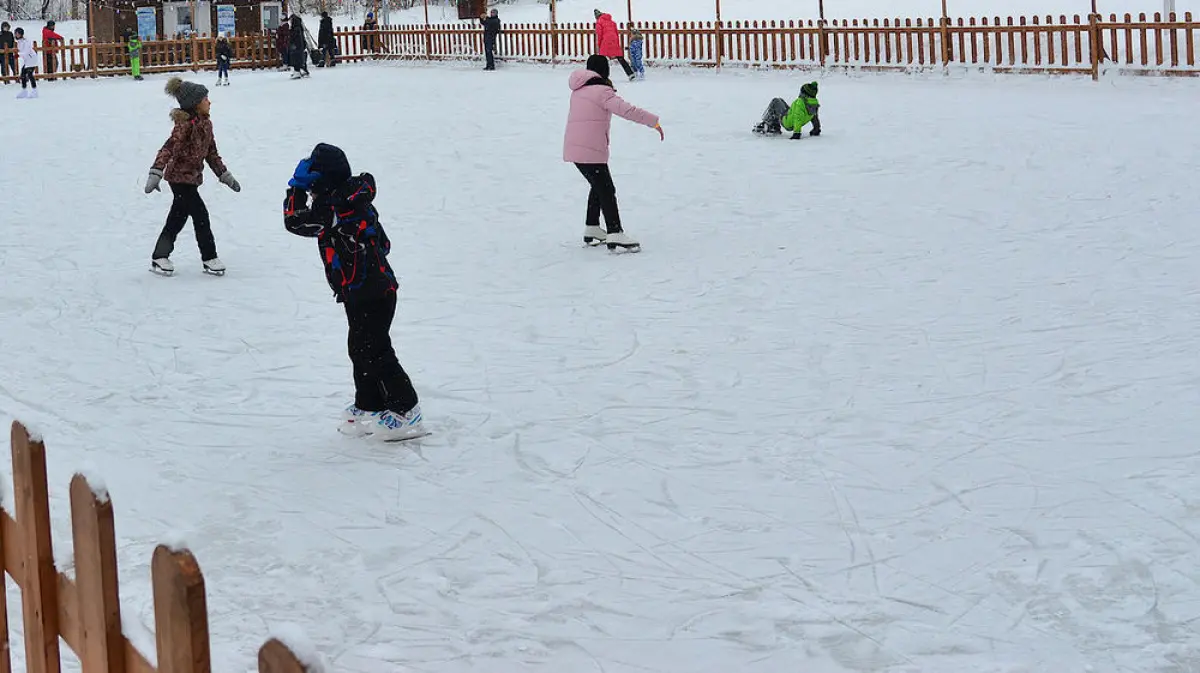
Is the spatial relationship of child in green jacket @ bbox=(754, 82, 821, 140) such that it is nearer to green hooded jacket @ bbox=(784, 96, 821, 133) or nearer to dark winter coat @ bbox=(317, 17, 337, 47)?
green hooded jacket @ bbox=(784, 96, 821, 133)

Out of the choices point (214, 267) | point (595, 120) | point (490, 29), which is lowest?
point (214, 267)

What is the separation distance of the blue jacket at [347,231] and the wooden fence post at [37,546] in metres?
3.15

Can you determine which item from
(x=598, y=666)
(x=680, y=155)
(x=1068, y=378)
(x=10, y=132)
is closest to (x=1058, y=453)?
(x=1068, y=378)

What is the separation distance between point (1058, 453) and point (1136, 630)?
1699mm

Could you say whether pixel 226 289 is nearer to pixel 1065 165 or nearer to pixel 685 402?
pixel 685 402

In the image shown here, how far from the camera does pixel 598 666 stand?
146 inches

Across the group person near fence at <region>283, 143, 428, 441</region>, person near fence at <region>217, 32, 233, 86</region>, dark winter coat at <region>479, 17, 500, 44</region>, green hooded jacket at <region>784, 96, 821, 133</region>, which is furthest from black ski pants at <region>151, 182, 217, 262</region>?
dark winter coat at <region>479, 17, 500, 44</region>

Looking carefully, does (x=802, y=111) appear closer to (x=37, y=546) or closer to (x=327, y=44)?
(x=37, y=546)

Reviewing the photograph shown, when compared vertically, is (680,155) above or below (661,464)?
above

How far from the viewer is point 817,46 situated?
22531 millimetres

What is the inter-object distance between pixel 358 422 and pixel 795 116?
9.92 m

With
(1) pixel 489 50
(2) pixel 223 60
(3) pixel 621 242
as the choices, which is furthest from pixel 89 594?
(1) pixel 489 50

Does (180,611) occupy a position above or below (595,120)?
below

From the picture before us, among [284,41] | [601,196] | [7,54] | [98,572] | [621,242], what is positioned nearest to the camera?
[98,572]
